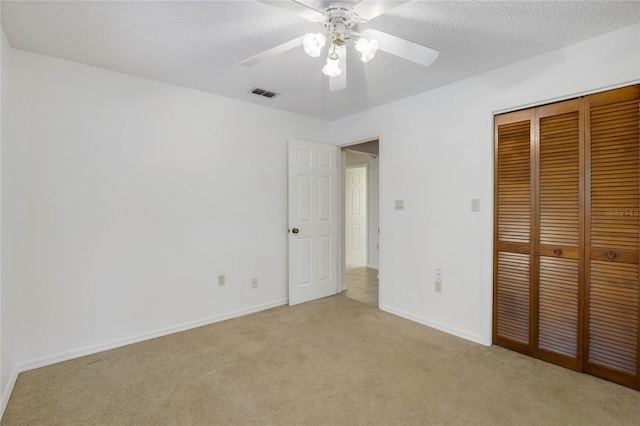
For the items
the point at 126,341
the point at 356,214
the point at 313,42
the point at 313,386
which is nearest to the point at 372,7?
the point at 313,42

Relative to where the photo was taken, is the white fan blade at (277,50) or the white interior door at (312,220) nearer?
the white fan blade at (277,50)

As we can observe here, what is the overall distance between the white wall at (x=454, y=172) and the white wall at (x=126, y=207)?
4.45 ft

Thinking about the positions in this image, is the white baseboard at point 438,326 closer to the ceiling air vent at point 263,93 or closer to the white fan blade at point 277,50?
the ceiling air vent at point 263,93

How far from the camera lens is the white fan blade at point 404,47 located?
1.58m

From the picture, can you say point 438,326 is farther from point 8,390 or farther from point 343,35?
point 8,390

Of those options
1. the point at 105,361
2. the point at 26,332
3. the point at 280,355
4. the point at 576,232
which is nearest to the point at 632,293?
the point at 576,232

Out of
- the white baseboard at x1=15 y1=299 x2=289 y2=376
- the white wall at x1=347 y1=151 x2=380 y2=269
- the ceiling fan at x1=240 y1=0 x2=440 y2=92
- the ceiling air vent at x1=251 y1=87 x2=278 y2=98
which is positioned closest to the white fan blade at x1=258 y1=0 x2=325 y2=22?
the ceiling fan at x1=240 y1=0 x2=440 y2=92

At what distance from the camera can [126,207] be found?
8.69 feet

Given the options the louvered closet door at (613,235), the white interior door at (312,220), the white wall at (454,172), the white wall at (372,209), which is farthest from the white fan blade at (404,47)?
the white wall at (372,209)

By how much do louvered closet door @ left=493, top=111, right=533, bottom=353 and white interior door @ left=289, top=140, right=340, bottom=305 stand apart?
6.36 feet

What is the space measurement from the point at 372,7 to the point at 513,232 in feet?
6.62

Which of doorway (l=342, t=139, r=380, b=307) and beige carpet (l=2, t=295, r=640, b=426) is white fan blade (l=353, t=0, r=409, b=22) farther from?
doorway (l=342, t=139, r=380, b=307)

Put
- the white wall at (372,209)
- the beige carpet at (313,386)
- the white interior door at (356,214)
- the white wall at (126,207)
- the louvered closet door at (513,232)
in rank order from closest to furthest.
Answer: the beige carpet at (313,386)
the white wall at (126,207)
the louvered closet door at (513,232)
the white wall at (372,209)
the white interior door at (356,214)

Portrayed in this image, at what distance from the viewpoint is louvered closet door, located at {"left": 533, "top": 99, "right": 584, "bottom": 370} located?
2174 mm
